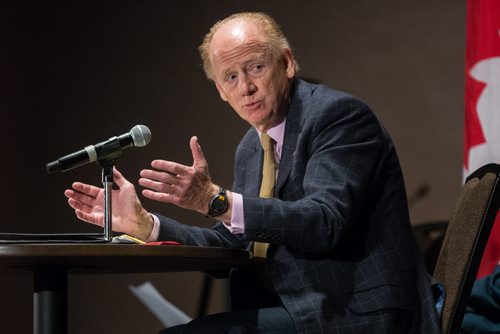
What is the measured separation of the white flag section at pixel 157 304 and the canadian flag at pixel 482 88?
5.54 feet

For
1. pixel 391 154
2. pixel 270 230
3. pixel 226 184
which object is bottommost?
pixel 226 184

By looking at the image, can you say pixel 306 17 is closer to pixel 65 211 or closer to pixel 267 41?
pixel 267 41

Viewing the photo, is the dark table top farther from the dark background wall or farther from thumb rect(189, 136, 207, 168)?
the dark background wall

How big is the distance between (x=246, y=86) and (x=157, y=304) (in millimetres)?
1982

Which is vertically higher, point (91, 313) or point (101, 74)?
point (101, 74)

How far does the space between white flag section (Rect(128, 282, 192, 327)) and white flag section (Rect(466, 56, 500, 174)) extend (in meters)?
1.74

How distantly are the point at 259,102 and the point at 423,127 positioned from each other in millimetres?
1202

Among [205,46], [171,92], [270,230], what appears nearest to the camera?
[270,230]

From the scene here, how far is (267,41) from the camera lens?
2320mm

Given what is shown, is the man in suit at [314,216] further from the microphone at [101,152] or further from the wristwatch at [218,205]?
the microphone at [101,152]

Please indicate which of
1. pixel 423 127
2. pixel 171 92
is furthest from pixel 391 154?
pixel 171 92

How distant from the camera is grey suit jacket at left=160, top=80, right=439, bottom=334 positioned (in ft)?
6.15

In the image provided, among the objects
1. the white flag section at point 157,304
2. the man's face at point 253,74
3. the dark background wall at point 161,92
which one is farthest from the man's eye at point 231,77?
the white flag section at point 157,304

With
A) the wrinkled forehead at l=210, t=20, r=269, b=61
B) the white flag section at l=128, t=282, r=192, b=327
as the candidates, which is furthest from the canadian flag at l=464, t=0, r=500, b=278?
the white flag section at l=128, t=282, r=192, b=327
